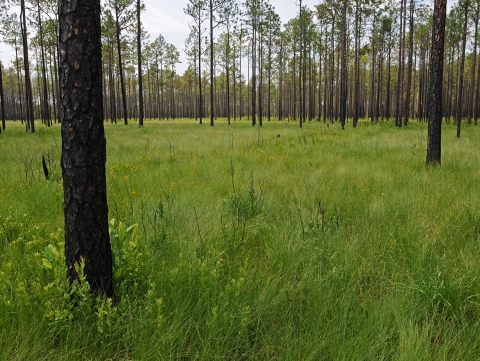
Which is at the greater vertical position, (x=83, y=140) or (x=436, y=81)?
(x=436, y=81)

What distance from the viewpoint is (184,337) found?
67.4 inches

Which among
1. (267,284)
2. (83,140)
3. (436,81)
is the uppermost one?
(436,81)

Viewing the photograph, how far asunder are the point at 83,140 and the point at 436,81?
7544mm

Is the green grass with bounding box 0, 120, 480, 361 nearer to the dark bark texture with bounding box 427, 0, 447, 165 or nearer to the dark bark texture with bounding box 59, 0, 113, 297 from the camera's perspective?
the dark bark texture with bounding box 59, 0, 113, 297

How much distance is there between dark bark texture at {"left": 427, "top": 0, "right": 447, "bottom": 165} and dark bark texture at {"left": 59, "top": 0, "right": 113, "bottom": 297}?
7190 millimetres

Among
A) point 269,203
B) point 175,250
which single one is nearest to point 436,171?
point 269,203

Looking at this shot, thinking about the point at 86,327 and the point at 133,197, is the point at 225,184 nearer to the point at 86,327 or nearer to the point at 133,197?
the point at 133,197

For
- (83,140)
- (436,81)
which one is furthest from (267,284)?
(436,81)

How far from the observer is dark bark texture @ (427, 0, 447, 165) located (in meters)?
6.45

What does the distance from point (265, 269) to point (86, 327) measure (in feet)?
4.40

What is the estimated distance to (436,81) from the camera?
21.7 ft

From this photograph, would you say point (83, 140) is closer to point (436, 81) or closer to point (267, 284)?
point (267, 284)

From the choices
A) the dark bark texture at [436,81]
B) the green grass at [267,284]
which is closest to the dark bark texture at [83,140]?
the green grass at [267,284]

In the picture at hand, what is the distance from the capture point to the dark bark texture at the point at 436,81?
21.2ft
